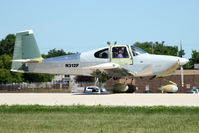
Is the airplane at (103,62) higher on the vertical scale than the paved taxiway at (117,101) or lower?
higher

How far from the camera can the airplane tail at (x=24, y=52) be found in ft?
72.2

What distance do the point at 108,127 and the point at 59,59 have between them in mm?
A: 13539

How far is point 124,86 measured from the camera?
20672 millimetres

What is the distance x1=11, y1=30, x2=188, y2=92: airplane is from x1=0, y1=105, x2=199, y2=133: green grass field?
7938mm

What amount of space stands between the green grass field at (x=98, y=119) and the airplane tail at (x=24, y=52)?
971 cm

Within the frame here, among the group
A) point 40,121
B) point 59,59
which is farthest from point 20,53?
point 40,121

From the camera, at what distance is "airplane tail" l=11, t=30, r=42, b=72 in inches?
866

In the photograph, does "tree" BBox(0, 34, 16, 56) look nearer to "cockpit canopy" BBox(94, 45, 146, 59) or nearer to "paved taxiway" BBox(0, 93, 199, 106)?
"cockpit canopy" BBox(94, 45, 146, 59)

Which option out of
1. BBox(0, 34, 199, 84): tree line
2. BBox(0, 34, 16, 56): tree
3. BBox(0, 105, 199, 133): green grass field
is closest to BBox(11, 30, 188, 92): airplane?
BBox(0, 105, 199, 133): green grass field

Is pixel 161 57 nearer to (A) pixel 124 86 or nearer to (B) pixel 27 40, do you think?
(A) pixel 124 86

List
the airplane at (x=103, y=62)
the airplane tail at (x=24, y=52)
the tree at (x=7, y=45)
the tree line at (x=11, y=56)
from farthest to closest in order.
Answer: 1. the tree at (x=7, y=45)
2. the tree line at (x=11, y=56)
3. the airplane tail at (x=24, y=52)
4. the airplane at (x=103, y=62)

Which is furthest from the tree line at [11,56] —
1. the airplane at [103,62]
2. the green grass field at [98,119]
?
the green grass field at [98,119]

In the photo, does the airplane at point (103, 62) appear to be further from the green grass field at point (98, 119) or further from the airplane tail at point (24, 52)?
the green grass field at point (98, 119)

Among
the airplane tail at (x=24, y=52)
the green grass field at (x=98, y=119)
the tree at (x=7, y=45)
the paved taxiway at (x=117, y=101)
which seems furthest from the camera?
the tree at (x=7, y=45)
